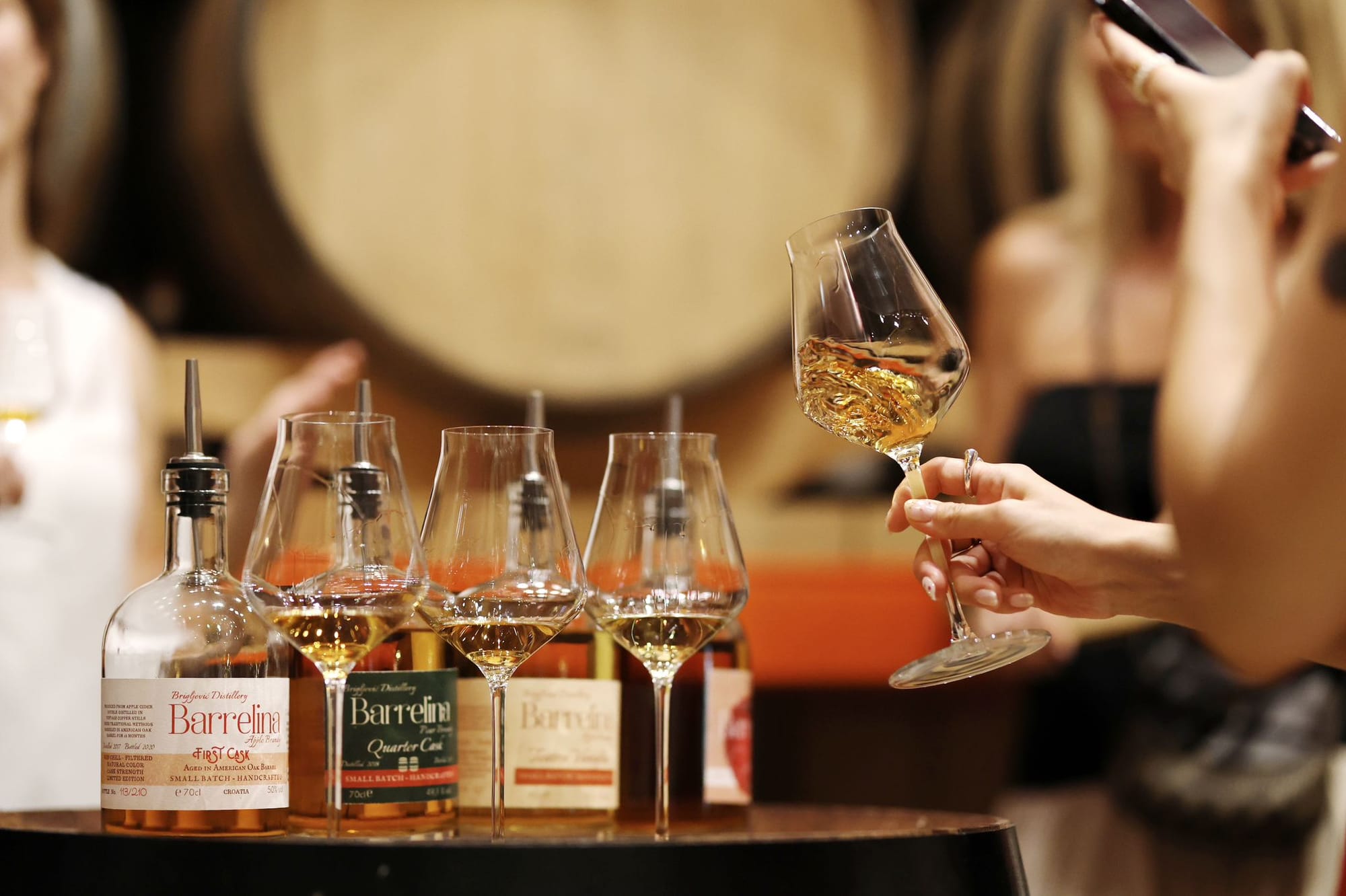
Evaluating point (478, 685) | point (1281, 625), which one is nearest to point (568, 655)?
point (478, 685)

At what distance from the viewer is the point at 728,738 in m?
1.00

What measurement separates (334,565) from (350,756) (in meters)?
0.11

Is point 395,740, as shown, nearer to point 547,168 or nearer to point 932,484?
point 932,484

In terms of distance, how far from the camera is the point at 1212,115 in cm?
81

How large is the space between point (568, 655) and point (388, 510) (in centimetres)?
19

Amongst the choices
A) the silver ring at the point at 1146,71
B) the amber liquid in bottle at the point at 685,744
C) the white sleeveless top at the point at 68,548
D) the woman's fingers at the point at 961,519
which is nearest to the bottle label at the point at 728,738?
the amber liquid in bottle at the point at 685,744

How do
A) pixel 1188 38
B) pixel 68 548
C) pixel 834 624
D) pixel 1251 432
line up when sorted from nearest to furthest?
pixel 1251 432, pixel 1188 38, pixel 68 548, pixel 834 624

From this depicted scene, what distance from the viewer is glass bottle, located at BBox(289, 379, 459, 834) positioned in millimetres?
843

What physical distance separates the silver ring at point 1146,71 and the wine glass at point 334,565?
1.60ft

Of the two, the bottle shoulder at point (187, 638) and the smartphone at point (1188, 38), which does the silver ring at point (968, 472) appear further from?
the bottle shoulder at point (187, 638)

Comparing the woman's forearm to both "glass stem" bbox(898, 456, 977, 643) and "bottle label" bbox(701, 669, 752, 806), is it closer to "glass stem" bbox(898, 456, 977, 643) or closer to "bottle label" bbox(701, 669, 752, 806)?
"glass stem" bbox(898, 456, 977, 643)

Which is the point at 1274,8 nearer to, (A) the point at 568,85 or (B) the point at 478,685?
(A) the point at 568,85

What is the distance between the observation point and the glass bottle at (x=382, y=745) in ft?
2.77

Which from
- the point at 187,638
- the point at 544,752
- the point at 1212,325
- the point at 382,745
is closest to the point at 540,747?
the point at 544,752
